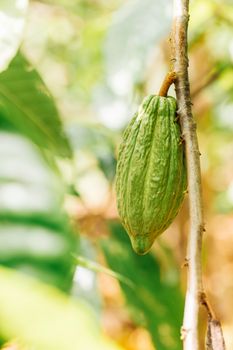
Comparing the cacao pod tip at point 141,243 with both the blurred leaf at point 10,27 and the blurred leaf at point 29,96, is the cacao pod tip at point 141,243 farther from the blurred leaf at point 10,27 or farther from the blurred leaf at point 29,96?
the blurred leaf at point 10,27

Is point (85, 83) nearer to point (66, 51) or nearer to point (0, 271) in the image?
point (66, 51)

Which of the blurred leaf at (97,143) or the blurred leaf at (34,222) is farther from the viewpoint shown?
the blurred leaf at (97,143)

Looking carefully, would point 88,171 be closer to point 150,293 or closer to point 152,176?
point 150,293

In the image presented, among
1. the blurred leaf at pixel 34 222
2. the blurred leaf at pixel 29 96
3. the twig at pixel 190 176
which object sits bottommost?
the blurred leaf at pixel 34 222

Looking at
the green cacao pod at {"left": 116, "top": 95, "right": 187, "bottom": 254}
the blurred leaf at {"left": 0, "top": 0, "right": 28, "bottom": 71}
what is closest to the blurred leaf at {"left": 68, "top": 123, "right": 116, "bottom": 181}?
the green cacao pod at {"left": 116, "top": 95, "right": 187, "bottom": 254}

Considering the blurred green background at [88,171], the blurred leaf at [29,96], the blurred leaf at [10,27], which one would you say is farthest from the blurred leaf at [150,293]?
the blurred leaf at [10,27]

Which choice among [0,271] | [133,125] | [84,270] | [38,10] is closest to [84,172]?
[84,270]
